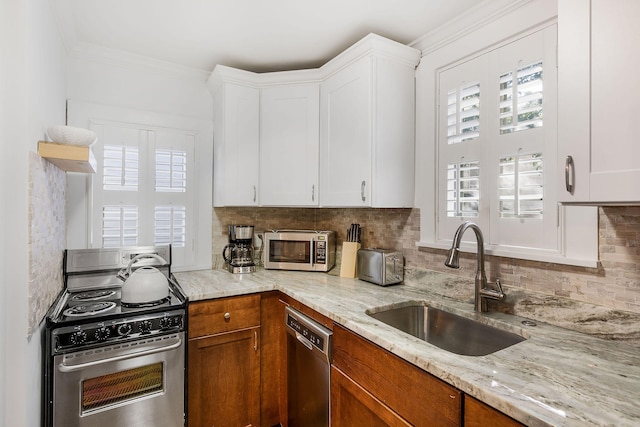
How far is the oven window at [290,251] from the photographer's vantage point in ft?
7.91

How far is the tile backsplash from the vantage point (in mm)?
1169

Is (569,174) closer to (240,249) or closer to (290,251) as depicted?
(290,251)

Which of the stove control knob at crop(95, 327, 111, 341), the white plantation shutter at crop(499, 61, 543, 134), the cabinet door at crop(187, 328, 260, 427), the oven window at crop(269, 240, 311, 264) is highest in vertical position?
the white plantation shutter at crop(499, 61, 543, 134)

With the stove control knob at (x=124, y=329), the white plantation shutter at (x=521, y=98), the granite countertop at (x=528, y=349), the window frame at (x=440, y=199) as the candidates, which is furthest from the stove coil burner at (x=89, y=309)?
the white plantation shutter at (x=521, y=98)

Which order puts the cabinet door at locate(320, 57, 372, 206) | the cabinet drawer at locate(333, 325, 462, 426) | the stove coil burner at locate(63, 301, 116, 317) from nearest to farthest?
the cabinet drawer at locate(333, 325, 462, 426)
the stove coil burner at locate(63, 301, 116, 317)
the cabinet door at locate(320, 57, 372, 206)

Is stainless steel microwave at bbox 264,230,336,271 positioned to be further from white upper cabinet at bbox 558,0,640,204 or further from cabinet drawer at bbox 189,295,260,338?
white upper cabinet at bbox 558,0,640,204

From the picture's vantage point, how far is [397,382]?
1.15 meters

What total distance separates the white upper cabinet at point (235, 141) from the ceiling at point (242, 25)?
0.20 metres

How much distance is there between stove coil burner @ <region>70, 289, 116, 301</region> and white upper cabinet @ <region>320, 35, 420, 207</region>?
Answer: 145cm

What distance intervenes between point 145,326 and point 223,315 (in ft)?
1.35

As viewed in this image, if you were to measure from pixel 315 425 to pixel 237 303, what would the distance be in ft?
2.48

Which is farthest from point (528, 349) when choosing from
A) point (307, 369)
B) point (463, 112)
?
point (463, 112)

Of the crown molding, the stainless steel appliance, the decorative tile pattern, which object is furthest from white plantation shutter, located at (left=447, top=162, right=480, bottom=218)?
the decorative tile pattern

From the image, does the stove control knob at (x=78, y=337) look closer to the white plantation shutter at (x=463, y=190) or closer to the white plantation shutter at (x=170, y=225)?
the white plantation shutter at (x=170, y=225)
